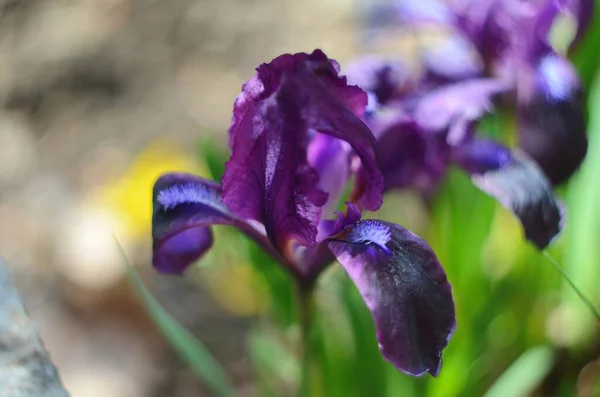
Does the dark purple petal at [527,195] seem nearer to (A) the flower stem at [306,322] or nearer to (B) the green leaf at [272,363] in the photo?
(A) the flower stem at [306,322]

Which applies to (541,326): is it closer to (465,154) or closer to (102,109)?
(465,154)

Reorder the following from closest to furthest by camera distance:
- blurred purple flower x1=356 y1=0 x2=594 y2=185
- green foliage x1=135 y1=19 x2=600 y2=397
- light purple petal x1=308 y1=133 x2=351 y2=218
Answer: light purple petal x1=308 y1=133 x2=351 y2=218, blurred purple flower x1=356 y1=0 x2=594 y2=185, green foliage x1=135 y1=19 x2=600 y2=397

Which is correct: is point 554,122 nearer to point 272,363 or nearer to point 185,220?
point 185,220

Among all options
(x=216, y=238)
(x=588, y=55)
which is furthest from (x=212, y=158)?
(x=588, y=55)

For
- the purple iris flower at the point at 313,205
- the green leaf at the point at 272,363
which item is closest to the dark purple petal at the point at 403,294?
the purple iris flower at the point at 313,205

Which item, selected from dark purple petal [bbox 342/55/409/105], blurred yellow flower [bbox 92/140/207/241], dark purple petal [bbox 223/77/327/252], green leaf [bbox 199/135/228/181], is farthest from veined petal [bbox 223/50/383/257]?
blurred yellow flower [bbox 92/140/207/241]

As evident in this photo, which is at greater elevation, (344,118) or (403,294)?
(344,118)

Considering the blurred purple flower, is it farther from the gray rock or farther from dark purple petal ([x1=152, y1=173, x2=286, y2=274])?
the gray rock

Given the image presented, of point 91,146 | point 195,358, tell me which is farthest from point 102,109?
point 195,358
